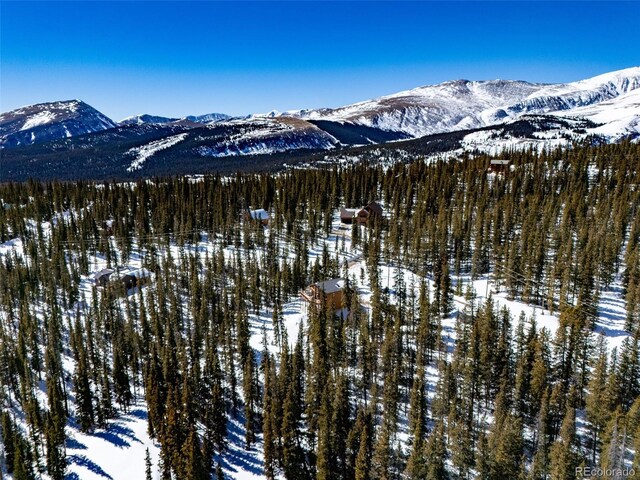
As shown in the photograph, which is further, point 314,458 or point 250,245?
point 250,245

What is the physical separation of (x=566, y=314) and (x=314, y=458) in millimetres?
47878

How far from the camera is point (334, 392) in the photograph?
61.3m

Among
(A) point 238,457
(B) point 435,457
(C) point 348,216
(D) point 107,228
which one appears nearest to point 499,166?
(C) point 348,216

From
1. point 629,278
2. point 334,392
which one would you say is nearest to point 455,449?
point 334,392

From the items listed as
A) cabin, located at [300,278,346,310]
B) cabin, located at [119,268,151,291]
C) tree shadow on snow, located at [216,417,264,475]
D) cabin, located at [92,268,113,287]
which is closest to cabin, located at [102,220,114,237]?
cabin, located at [92,268,113,287]

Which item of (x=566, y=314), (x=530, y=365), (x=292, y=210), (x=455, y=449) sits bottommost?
(x=455, y=449)

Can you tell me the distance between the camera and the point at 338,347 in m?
74.9

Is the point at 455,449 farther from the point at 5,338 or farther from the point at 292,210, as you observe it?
the point at 292,210

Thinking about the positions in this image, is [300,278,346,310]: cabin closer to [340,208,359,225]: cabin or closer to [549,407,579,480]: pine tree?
[549,407,579,480]: pine tree

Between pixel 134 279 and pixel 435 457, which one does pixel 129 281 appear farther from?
pixel 435 457

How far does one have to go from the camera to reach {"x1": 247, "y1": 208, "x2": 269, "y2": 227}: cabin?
14926 cm

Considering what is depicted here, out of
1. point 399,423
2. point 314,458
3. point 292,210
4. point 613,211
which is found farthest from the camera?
point 292,210

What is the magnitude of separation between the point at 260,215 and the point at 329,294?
236 feet

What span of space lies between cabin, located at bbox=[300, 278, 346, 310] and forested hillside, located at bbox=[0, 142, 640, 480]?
7.83 ft
